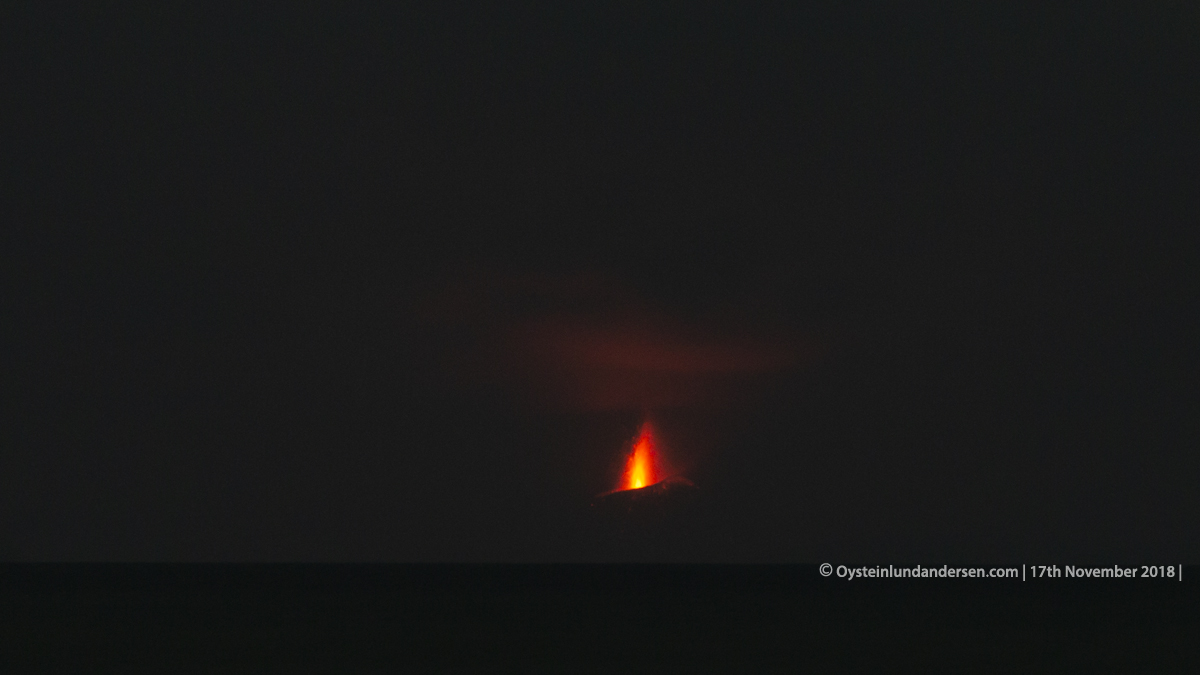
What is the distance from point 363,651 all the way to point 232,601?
1.16 metres

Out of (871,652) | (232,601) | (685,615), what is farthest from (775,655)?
(232,601)

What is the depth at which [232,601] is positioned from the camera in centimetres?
427

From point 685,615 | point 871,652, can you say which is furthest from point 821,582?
point 871,652

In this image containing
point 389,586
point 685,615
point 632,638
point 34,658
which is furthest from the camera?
point 389,586

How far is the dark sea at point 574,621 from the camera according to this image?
10.7 ft

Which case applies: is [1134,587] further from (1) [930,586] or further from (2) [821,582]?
(2) [821,582]

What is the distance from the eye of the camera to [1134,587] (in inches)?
182

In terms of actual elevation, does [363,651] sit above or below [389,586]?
below

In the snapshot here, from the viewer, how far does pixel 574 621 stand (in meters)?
3.91

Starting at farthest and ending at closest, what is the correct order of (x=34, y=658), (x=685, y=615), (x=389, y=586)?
(x=389, y=586) < (x=685, y=615) < (x=34, y=658)

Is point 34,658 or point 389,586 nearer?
point 34,658

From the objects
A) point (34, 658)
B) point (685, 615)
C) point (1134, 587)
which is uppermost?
point (1134, 587)

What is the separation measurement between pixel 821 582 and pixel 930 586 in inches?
18.4

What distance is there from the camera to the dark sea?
3.26 m
